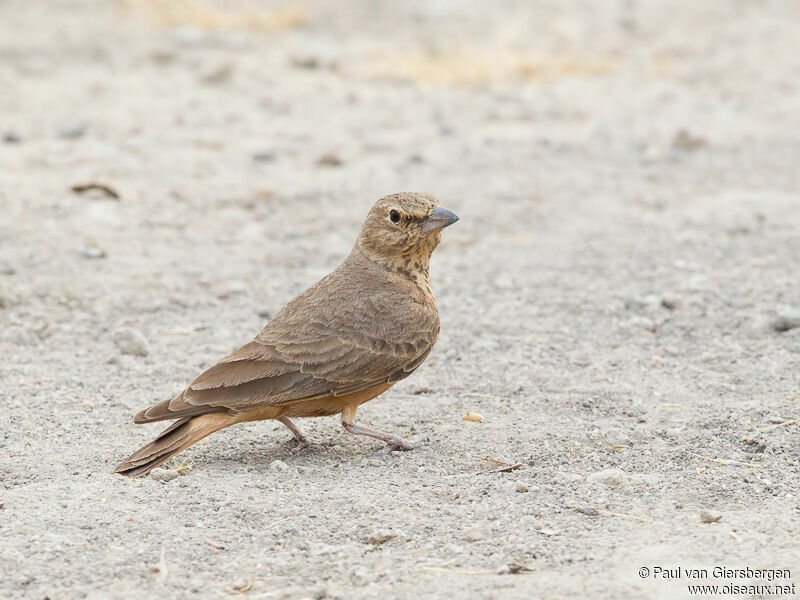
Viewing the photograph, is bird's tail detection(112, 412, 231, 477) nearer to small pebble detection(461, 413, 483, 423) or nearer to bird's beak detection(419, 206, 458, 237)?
small pebble detection(461, 413, 483, 423)

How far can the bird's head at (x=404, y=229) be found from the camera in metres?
5.38

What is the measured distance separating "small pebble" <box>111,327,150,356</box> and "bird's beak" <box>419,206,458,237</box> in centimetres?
178

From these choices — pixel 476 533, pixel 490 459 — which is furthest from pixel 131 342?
pixel 476 533

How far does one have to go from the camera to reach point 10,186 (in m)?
8.30

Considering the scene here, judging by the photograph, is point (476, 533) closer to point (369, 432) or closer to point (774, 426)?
point (369, 432)

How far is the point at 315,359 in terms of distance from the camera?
4910 millimetres

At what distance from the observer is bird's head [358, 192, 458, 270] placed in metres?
5.38

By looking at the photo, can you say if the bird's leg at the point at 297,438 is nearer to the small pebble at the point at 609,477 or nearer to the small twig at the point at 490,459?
the small twig at the point at 490,459

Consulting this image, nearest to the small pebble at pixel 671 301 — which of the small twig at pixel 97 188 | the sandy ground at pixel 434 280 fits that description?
the sandy ground at pixel 434 280

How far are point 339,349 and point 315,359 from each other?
0.43 ft

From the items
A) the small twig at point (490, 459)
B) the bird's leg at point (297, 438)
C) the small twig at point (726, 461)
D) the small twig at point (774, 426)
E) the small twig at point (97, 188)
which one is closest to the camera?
the small twig at point (726, 461)

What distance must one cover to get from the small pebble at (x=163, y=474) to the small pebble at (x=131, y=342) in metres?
1.54

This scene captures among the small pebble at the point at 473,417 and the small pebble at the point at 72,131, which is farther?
the small pebble at the point at 72,131

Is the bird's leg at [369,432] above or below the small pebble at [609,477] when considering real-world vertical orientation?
below
